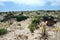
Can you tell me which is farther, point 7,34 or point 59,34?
point 7,34

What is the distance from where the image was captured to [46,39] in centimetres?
1891

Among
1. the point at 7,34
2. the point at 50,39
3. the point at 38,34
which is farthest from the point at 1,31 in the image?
the point at 50,39

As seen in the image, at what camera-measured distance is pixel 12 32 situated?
2247 cm

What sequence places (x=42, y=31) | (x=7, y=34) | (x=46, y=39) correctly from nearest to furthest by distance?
(x=46, y=39) < (x=42, y=31) < (x=7, y=34)

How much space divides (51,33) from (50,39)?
1973 millimetres

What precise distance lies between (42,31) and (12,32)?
383 cm

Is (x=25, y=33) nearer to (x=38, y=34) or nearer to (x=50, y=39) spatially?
(x=38, y=34)

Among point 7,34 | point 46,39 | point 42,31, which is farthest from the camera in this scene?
point 7,34

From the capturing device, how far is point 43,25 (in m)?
19.9

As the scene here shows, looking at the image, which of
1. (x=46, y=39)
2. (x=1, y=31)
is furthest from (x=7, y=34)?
(x=46, y=39)

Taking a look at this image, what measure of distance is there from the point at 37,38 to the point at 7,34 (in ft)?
12.3

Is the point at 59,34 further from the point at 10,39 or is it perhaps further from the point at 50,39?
the point at 10,39

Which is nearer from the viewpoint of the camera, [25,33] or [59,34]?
[59,34]

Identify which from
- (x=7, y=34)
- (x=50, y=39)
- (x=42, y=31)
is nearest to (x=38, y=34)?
(x=42, y=31)
